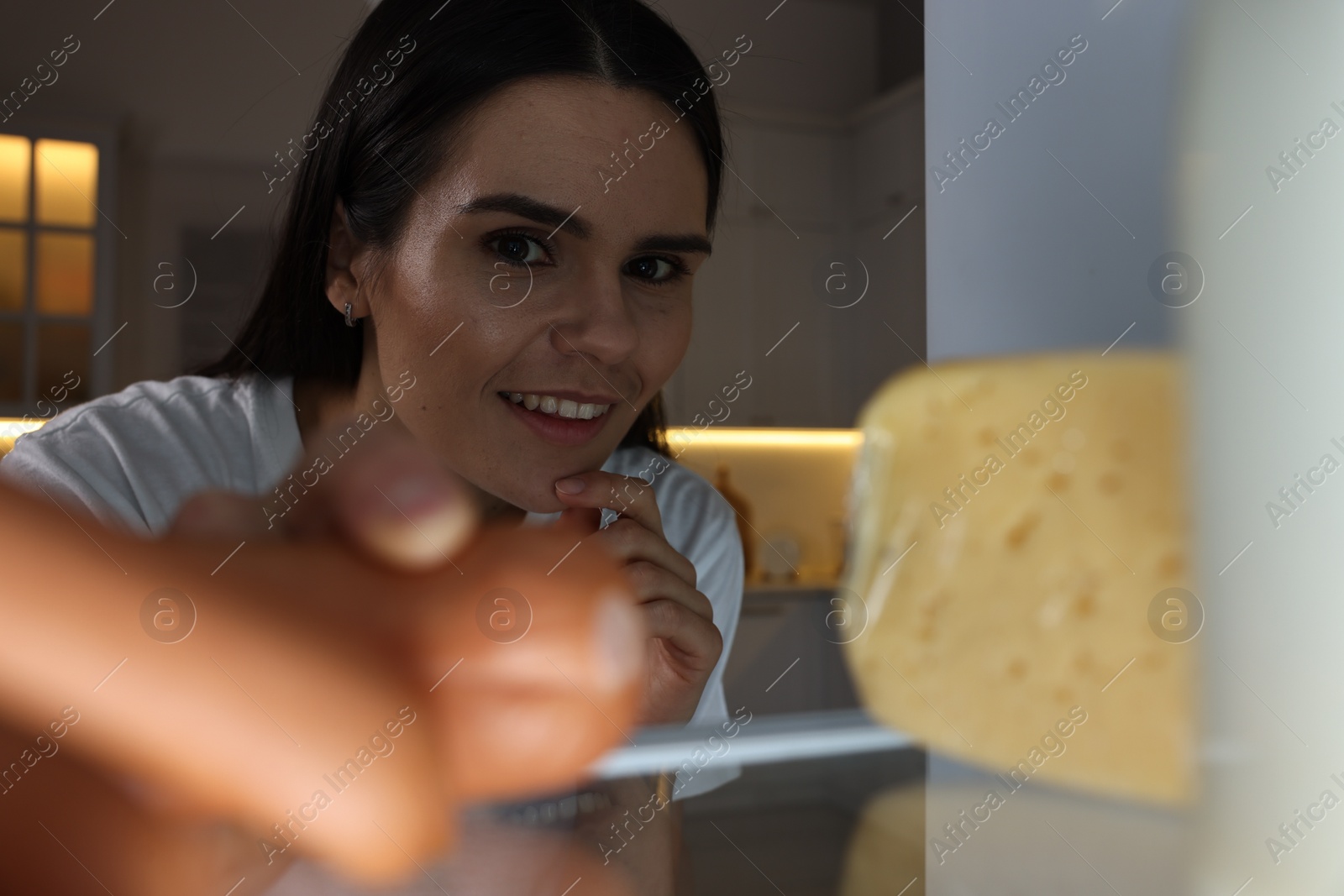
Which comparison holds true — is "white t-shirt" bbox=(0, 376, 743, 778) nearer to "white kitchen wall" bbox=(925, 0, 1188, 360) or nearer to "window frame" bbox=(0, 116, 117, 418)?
"window frame" bbox=(0, 116, 117, 418)

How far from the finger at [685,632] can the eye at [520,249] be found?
204 millimetres

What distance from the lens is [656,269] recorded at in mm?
466

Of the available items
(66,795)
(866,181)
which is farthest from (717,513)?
(66,795)

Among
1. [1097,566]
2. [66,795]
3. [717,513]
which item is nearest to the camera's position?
[66,795]

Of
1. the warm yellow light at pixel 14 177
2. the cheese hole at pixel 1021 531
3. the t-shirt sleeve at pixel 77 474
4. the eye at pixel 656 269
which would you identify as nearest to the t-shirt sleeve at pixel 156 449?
the t-shirt sleeve at pixel 77 474

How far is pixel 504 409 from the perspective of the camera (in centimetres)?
45

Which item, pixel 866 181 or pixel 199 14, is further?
pixel 866 181

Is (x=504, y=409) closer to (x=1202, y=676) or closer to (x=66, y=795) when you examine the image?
(x=66, y=795)

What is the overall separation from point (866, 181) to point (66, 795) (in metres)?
0.57

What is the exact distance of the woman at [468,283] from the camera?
16.6 inches

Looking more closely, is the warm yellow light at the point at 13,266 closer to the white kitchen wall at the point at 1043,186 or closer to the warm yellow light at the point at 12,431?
the warm yellow light at the point at 12,431

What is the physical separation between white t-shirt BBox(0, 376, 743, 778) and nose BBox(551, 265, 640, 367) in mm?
99

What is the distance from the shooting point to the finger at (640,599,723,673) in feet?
1.53

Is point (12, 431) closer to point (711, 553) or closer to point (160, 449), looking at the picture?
point (160, 449)
